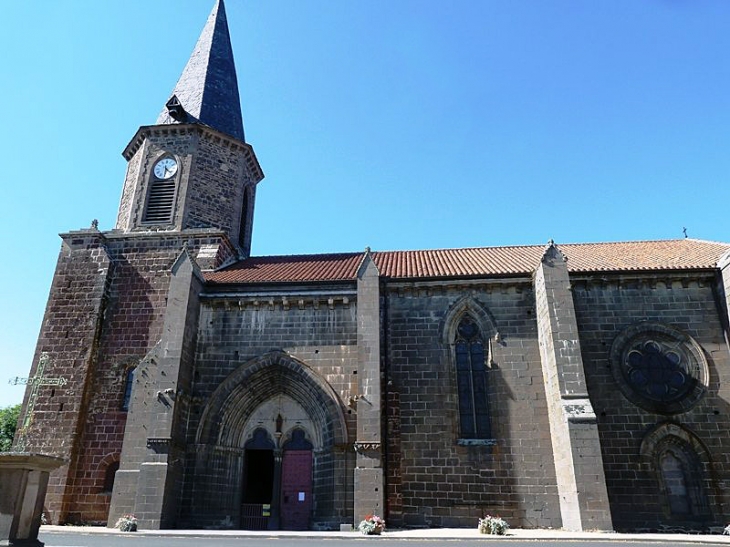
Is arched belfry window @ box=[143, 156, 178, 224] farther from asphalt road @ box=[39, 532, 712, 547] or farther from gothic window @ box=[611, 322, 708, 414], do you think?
gothic window @ box=[611, 322, 708, 414]

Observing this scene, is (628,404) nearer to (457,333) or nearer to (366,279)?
(457,333)

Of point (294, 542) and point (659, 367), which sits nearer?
point (294, 542)

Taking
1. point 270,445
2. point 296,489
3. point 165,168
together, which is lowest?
point 296,489

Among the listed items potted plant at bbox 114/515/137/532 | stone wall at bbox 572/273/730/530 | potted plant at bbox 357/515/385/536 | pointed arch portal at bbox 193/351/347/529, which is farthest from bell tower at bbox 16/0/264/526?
stone wall at bbox 572/273/730/530

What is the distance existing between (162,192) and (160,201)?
0.44m

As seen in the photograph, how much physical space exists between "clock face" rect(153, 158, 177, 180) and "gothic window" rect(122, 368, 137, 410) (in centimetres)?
866

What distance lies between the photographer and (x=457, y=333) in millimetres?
17688

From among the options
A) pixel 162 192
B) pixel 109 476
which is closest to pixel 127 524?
pixel 109 476

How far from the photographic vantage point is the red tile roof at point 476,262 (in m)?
18.2

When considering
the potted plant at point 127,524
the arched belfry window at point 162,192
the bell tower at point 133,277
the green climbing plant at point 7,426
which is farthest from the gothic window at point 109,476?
the green climbing plant at point 7,426

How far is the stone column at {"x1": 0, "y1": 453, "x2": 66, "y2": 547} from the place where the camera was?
7797 millimetres

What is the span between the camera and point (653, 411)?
1584 cm

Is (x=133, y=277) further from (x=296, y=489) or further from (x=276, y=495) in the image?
(x=296, y=489)

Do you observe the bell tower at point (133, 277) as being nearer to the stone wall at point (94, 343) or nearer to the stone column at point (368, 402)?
the stone wall at point (94, 343)
